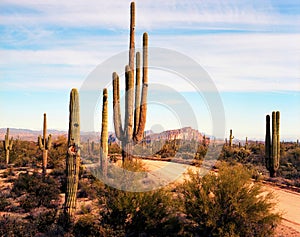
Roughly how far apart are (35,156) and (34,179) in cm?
1528

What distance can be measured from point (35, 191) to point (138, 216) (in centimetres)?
735

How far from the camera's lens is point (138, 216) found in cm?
1188

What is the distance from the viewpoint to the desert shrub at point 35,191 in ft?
51.8

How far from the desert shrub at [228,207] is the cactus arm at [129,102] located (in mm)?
5732

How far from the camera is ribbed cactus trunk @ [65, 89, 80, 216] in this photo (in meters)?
12.9

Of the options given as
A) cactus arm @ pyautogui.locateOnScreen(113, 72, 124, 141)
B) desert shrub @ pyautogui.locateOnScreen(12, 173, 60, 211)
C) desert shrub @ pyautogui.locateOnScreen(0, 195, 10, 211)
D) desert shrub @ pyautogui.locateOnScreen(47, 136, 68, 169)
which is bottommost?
desert shrub @ pyautogui.locateOnScreen(0, 195, 10, 211)

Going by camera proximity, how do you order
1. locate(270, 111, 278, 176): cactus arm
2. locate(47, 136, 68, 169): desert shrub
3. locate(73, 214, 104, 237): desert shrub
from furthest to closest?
locate(47, 136, 68, 169): desert shrub → locate(270, 111, 278, 176): cactus arm → locate(73, 214, 104, 237): desert shrub

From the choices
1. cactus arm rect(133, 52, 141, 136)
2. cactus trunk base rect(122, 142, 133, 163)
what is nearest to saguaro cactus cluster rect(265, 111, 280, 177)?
cactus arm rect(133, 52, 141, 136)

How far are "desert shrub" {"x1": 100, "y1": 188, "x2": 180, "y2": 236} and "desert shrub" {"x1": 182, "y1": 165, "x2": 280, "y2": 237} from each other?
695mm

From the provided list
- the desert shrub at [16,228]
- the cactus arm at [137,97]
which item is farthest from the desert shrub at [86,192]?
the desert shrub at [16,228]

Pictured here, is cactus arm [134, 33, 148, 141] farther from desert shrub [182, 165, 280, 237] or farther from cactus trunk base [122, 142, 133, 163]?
desert shrub [182, 165, 280, 237]

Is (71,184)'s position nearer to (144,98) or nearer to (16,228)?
(16,228)

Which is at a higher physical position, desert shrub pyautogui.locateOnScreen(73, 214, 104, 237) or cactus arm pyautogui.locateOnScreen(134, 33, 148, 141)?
cactus arm pyautogui.locateOnScreen(134, 33, 148, 141)

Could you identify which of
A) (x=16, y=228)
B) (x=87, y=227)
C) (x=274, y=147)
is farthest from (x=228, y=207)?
(x=274, y=147)
